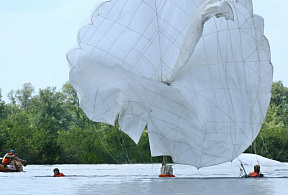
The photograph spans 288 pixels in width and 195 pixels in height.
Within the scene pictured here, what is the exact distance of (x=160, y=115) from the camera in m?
25.0

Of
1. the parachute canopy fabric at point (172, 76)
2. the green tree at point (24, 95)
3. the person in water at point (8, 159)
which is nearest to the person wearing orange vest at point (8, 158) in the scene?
the person in water at point (8, 159)

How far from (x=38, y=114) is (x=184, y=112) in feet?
197

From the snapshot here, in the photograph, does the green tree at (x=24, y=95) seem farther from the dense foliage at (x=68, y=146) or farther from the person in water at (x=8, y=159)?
the person in water at (x=8, y=159)

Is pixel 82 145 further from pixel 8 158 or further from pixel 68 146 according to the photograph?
pixel 8 158

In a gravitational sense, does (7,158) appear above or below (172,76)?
below

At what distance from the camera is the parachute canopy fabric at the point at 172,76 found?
80.8 ft

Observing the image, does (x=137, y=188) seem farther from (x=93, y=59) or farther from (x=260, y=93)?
(x=260, y=93)

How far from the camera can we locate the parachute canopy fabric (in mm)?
24625

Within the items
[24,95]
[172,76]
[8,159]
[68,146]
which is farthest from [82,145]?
[24,95]

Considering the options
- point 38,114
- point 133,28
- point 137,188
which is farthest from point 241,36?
point 38,114

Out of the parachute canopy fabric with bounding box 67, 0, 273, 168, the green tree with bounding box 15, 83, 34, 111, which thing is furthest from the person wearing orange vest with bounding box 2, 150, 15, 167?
the green tree with bounding box 15, 83, 34, 111

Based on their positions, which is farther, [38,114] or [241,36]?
[38,114]

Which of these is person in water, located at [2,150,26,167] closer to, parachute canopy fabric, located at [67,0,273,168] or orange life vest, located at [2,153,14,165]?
orange life vest, located at [2,153,14,165]

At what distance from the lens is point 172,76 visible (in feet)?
80.7
